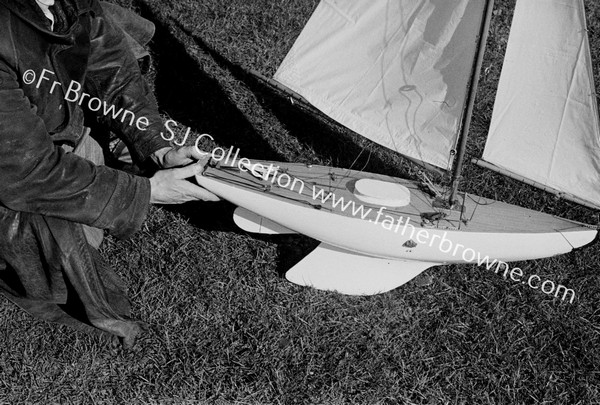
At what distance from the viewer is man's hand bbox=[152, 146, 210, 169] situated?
3.73 m

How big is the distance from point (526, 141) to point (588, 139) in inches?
11.9

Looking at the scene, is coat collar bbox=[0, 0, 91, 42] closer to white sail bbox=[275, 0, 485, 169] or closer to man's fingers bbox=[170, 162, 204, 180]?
man's fingers bbox=[170, 162, 204, 180]

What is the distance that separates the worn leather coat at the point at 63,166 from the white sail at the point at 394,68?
3.13 feet

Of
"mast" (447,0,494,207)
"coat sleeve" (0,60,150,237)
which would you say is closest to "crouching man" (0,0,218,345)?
"coat sleeve" (0,60,150,237)

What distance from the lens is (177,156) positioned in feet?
12.3

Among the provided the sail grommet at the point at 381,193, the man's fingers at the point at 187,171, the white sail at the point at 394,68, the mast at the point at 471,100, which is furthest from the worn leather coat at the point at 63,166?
the mast at the point at 471,100

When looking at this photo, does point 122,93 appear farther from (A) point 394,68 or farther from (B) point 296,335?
(B) point 296,335

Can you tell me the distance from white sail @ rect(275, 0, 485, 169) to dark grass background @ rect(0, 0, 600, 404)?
0.73 metres

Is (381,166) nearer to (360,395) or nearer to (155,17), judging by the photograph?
(360,395)

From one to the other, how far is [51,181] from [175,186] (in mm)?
611

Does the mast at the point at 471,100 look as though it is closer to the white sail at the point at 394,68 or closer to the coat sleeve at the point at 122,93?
the white sail at the point at 394,68

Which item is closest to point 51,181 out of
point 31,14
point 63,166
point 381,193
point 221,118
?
point 63,166

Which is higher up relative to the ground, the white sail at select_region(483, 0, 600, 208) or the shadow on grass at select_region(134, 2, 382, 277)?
the white sail at select_region(483, 0, 600, 208)

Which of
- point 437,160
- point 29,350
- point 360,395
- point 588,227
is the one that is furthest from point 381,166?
point 29,350
